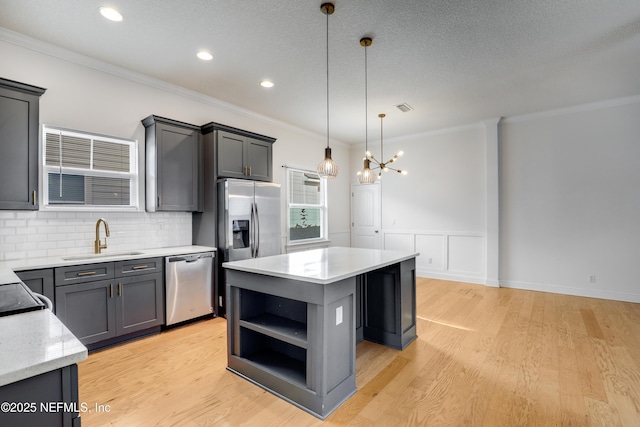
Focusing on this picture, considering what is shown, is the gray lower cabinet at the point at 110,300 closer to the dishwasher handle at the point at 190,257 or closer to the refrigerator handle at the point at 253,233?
the dishwasher handle at the point at 190,257

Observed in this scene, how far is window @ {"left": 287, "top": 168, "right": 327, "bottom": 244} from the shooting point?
19.3 ft

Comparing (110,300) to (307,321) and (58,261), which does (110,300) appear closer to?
(58,261)

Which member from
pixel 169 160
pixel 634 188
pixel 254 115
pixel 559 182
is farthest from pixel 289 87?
pixel 634 188

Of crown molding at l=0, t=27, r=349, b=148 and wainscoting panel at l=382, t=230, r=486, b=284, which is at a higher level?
crown molding at l=0, t=27, r=349, b=148

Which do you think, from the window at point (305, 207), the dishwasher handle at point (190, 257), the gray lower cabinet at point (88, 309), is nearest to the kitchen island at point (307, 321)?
the dishwasher handle at point (190, 257)

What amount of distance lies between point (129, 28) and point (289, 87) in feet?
6.11

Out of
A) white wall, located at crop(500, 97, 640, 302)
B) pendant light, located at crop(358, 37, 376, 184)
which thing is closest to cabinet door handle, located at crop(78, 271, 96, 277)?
pendant light, located at crop(358, 37, 376, 184)

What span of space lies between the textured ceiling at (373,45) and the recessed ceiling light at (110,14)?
0.05 metres

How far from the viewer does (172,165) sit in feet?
12.4

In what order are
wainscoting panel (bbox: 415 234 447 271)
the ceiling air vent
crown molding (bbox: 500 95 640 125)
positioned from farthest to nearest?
wainscoting panel (bbox: 415 234 447 271)
the ceiling air vent
crown molding (bbox: 500 95 640 125)

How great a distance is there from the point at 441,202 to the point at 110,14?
18.7 feet

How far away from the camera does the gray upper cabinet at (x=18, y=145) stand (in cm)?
261

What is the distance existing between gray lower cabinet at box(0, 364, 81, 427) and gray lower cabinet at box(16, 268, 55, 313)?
2228mm

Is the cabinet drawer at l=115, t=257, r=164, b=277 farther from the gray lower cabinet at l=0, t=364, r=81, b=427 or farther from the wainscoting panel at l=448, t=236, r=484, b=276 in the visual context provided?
the wainscoting panel at l=448, t=236, r=484, b=276
